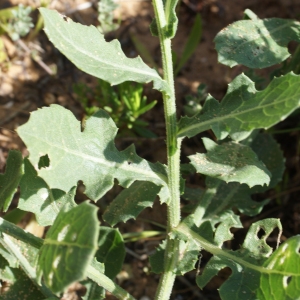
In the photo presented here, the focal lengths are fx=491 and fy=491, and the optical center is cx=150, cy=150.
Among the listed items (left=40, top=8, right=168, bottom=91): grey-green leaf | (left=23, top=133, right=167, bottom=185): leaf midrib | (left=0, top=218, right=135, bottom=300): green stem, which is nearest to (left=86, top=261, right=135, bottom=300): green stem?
(left=0, top=218, right=135, bottom=300): green stem

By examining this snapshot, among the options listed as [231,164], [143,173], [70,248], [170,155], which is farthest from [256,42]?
[70,248]

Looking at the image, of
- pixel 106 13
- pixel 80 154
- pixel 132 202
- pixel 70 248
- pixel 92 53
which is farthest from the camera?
pixel 106 13

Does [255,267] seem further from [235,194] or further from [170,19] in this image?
[170,19]

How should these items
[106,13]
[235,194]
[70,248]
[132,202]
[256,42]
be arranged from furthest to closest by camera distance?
[106,13] → [235,194] → [256,42] → [132,202] → [70,248]

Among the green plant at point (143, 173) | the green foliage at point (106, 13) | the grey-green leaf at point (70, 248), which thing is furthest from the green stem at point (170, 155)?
the green foliage at point (106, 13)

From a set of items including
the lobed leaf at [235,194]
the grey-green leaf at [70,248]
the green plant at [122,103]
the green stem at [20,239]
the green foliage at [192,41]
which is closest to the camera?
the grey-green leaf at [70,248]

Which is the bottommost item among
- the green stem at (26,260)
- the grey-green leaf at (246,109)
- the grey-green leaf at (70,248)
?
the green stem at (26,260)

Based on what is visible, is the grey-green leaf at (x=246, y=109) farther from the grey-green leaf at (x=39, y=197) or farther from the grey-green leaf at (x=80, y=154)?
the grey-green leaf at (x=39, y=197)
